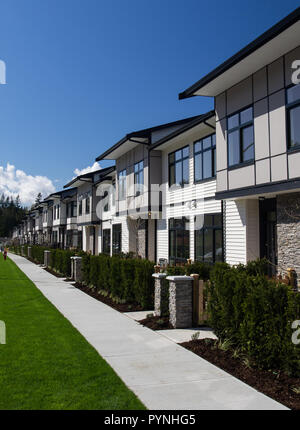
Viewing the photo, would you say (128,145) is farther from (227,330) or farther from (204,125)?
(227,330)

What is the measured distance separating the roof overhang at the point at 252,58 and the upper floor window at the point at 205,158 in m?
2.36

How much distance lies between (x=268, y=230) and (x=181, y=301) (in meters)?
5.54

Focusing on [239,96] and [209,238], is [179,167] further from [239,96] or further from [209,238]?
[239,96]

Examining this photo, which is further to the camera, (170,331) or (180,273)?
(180,273)

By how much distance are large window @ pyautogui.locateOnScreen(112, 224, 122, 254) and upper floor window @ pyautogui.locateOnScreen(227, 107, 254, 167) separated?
47.8 ft

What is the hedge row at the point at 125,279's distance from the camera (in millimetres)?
11693

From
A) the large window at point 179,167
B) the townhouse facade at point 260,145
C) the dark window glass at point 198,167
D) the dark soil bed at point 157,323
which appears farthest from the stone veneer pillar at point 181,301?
the large window at point 179,167

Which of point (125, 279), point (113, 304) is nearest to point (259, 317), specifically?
point (125, 279)

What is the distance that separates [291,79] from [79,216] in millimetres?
30542

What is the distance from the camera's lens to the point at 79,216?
128 feet

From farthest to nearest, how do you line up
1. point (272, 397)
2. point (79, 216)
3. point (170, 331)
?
point (79, 216) → point (170, 331) → point (272, 397)

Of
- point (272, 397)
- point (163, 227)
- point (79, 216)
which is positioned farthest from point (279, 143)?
point (79, 216)

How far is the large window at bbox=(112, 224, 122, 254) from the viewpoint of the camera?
88.8ft

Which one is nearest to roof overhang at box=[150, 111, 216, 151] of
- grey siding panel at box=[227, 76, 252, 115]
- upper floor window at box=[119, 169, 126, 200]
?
grey siding panel at box=[227, 76, 252, 115]
